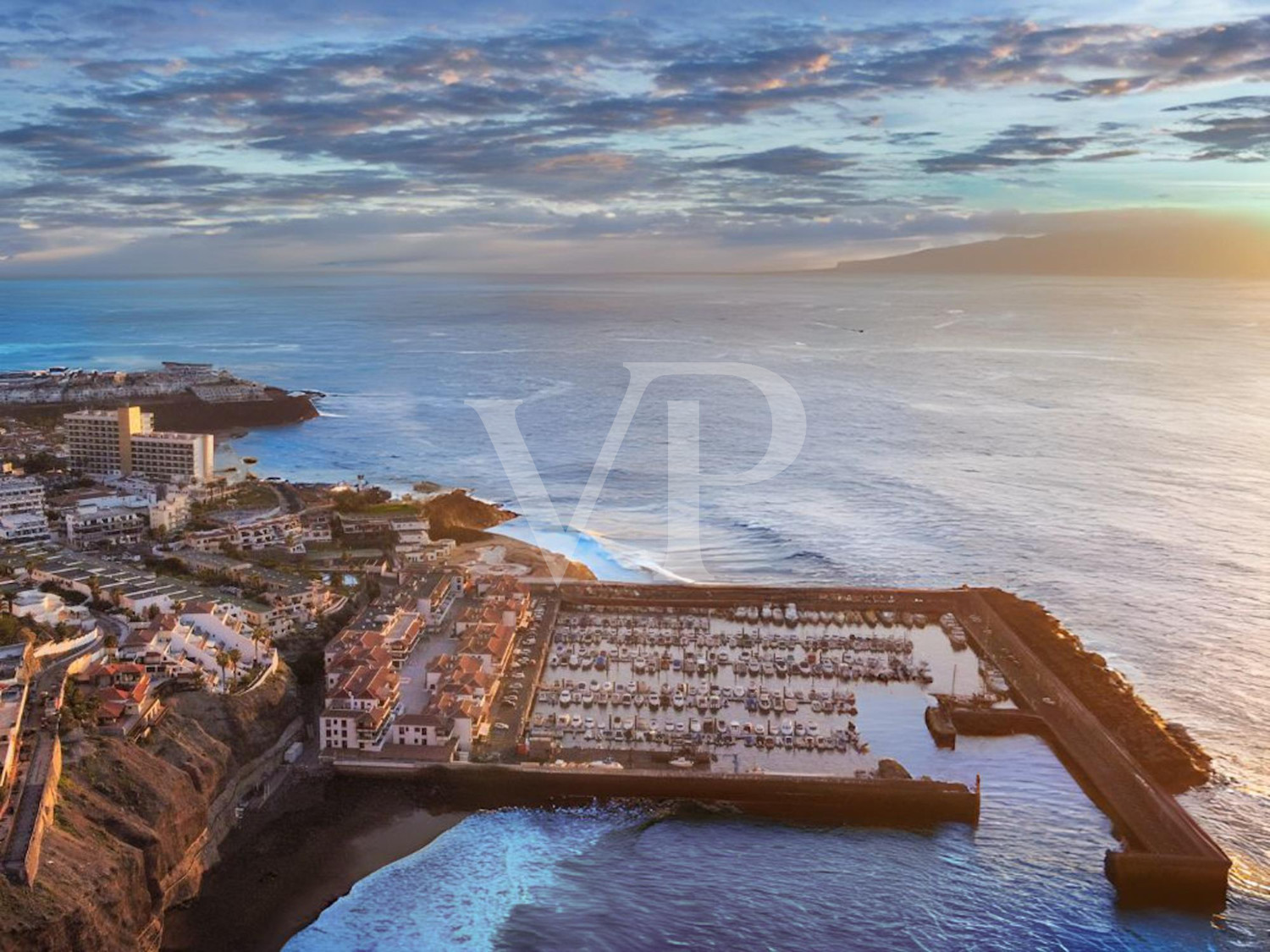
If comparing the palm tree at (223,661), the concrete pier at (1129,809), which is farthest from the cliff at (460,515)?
the concrete pier at (1129,809)

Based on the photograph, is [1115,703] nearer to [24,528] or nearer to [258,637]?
[258,637]

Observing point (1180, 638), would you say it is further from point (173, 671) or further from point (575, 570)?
point (173, 671)

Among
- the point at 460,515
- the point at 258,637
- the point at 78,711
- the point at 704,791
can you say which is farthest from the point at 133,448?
the point at 704,791

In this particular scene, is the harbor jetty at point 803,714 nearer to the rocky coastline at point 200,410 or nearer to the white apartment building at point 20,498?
the white apartment building at point 20,498

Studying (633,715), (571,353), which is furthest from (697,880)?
(571,353)

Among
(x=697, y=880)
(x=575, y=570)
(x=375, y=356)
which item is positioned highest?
(x=375, y=356)

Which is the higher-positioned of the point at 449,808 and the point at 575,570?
the point at 575,570

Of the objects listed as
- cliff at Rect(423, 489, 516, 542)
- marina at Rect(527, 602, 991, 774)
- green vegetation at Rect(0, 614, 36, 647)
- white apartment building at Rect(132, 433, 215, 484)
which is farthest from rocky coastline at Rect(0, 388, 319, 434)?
green vegetation at Rect(0, 614, 36, 647)

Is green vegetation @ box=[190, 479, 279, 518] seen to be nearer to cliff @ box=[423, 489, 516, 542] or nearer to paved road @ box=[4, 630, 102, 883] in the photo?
cliff @ box=[423, 489, 516, 542]
